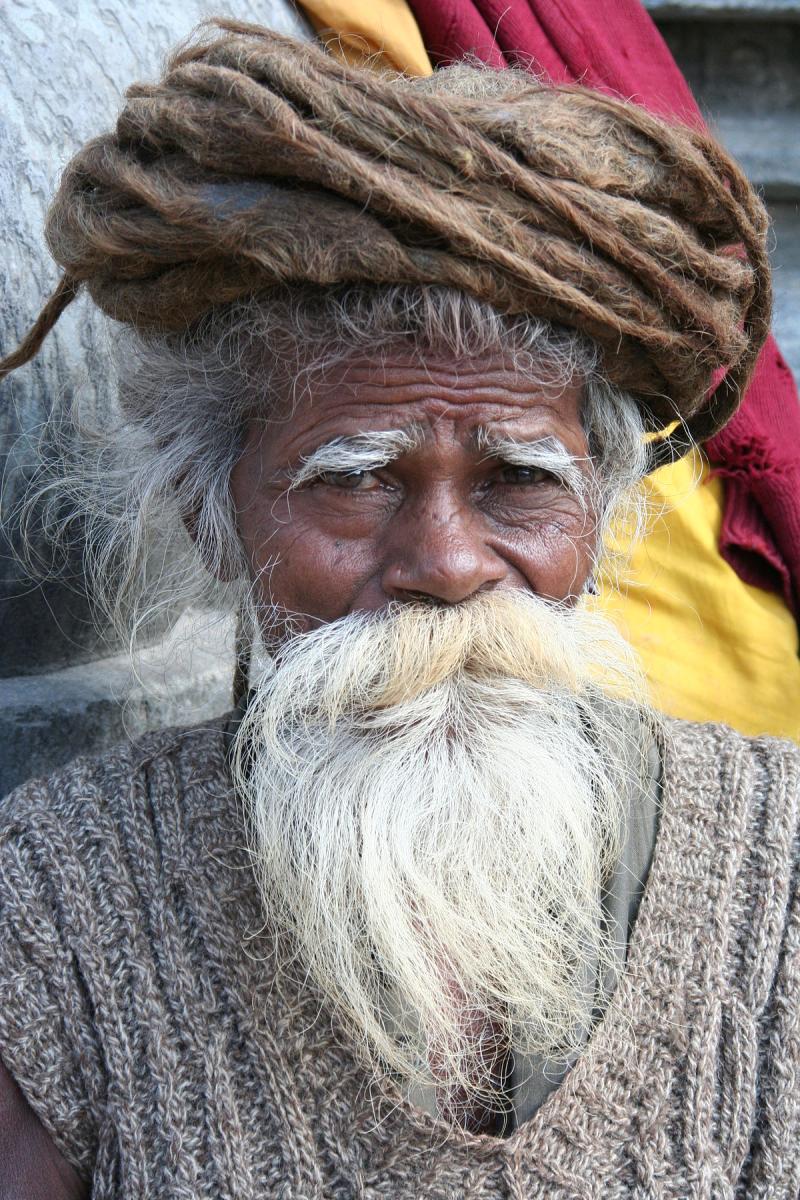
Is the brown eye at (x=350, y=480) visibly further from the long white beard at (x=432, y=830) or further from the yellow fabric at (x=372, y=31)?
the yellow fabric at (x=372, y=31)

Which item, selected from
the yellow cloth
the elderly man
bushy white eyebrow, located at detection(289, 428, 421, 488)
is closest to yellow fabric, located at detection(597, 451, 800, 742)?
the yellow cloth

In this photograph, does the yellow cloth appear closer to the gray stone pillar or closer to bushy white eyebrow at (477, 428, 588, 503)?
bushy white eyebrow at (477, 428, 588, 503)

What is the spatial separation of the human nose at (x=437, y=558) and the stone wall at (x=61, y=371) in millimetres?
514

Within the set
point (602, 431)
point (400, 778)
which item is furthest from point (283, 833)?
point (602, 431)

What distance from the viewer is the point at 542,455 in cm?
133

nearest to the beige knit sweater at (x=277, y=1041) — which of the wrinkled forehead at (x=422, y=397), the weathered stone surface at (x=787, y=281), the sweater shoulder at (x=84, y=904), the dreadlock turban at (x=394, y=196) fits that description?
the sweater shoulder at (x=84, y=904)

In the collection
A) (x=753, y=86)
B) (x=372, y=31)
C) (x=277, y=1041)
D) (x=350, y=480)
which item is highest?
(x=372, y=31)

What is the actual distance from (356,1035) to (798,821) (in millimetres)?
622

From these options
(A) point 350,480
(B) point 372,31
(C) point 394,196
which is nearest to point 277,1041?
(A) point 350,480

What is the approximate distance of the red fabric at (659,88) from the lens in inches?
76.1

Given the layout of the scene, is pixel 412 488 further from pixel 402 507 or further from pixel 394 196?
pixel 394 196

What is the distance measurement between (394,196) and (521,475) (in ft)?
1.26

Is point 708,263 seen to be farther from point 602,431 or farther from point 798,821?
point 798,821

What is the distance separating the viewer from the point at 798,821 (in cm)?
143
